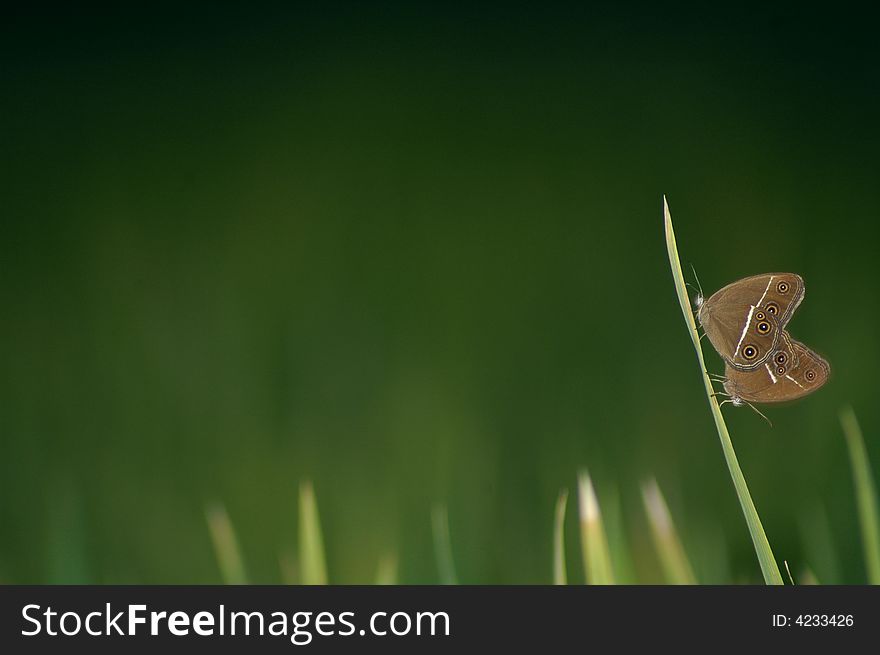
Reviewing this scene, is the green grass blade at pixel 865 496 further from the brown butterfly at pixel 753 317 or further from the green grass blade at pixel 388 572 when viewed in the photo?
the green grass blade at pixel 388 572

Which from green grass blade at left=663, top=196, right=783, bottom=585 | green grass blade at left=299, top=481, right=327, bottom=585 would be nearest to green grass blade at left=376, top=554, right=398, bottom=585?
green grass blade at left=299, top=481, right=327, bottom=585

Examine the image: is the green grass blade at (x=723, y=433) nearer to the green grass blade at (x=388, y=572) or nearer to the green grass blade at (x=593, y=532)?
the green grass blade at (x=593, y=532)

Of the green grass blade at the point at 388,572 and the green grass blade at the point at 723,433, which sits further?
the green grass blade at the point at 388,572

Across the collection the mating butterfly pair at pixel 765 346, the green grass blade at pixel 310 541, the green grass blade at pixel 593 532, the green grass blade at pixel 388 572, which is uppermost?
the mating butterfly pair at pixel 765 346

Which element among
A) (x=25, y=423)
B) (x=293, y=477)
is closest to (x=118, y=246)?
(x=25, y=423)

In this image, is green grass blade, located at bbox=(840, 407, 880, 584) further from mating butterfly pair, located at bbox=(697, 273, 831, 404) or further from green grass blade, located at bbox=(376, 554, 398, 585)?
green grass blade, located at bbox=(376, 554, 398, 585)

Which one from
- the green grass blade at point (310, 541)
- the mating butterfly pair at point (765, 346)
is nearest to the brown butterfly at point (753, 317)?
the mating butterfly pair at point (765, 346)

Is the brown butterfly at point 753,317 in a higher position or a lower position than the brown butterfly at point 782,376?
higher

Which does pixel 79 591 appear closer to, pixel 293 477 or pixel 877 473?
pixel 293 477
